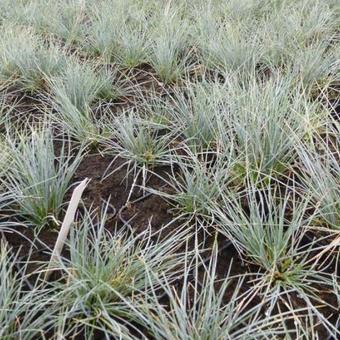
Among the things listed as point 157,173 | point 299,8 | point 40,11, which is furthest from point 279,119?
point 40,11

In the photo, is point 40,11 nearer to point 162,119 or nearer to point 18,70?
point 18,70

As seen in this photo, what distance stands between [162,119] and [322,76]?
32.9 inches

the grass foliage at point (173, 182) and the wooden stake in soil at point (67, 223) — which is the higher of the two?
the wooden stake in soil at point (67, 223)

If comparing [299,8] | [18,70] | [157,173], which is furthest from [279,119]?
[299,8]

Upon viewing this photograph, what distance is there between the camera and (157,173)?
1.66 metres

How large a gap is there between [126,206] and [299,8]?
2196 mm

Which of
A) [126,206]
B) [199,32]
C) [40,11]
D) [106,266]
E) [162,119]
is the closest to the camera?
[106,266]

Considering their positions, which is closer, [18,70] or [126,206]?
[126,206]

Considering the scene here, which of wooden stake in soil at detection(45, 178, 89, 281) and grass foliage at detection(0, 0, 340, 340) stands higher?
wooden stake in soil at detection(45, 178, 89, 281)

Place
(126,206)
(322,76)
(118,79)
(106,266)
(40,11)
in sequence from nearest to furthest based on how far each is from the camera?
(106,266) → (126,206) → (322,76) → (118,79) → (40,11)

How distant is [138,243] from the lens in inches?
50.6

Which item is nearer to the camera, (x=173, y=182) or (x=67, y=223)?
(x=67, y=223)

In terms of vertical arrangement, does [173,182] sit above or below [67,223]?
below

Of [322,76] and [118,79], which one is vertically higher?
[322,76]
